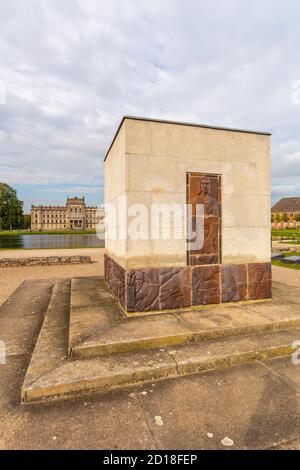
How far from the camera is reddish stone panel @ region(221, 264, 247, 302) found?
5.46 m

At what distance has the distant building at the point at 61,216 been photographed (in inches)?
5571

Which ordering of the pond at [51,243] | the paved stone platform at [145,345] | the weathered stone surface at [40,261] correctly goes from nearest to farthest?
the paved stone platform at [145,345] < the weathered stone surface at [40,261] < the pond at [51,243]

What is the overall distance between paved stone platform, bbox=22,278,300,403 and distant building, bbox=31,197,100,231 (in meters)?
144

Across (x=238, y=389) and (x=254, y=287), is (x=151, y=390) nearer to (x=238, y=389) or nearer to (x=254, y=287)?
(x=238, y=389)

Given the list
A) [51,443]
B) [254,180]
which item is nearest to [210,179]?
[254,180]

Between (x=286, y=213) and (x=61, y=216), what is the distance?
115964 millimetres

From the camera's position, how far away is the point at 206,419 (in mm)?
2557

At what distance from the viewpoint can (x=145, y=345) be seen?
12.5 feet
